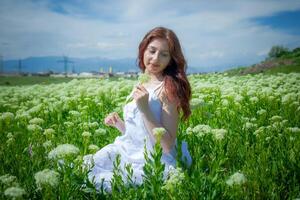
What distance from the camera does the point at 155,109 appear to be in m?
3.68

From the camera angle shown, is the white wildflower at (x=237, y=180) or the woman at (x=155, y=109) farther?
the woman at (x=155, y=109)

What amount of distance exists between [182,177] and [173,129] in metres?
0.74

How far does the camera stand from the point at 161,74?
156 inches

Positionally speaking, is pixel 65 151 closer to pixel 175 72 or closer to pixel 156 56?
pixel 156 56

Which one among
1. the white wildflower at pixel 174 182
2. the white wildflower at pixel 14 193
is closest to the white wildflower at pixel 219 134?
the white wildflower at pixel 174 182

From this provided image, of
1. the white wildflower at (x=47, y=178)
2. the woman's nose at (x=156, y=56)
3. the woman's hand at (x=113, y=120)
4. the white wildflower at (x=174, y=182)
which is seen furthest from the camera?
the woman's hand at (x=113, y=120)

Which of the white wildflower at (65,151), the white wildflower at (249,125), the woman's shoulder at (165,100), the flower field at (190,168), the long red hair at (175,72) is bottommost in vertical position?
the flower field at (190,168)

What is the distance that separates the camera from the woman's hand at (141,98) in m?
3.39

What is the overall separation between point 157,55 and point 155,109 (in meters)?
0.57

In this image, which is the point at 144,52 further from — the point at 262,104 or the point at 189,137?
the point at 262,104

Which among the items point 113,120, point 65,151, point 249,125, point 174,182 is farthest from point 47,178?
point 249,125

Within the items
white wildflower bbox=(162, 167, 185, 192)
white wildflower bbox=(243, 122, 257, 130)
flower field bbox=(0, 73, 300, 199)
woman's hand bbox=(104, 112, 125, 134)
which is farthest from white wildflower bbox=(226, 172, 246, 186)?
white wildflower bbox=(243, 122, 257, 130)

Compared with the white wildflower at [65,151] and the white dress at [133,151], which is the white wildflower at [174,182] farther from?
the white wildflower at [65,151]

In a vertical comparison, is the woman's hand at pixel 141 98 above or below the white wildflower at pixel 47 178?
above
